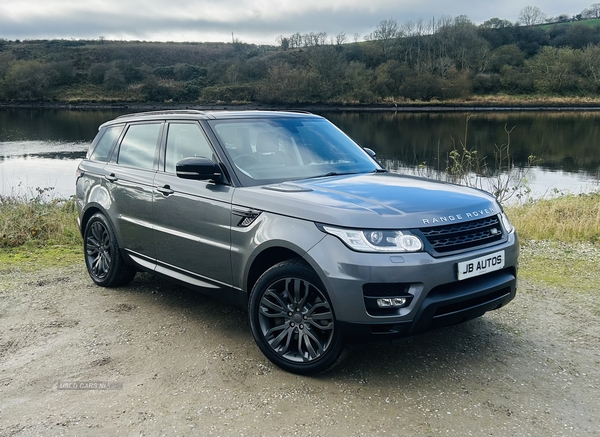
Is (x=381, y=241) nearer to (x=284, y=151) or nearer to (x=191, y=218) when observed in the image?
(x=284, y=151)

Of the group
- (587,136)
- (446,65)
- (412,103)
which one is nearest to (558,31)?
(446,65)

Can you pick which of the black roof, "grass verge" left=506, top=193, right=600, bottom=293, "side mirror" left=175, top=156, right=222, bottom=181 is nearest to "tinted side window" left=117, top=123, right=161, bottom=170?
the black roof

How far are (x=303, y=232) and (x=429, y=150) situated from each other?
3076 cm

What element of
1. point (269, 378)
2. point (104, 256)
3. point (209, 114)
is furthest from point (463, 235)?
point (104, 256)

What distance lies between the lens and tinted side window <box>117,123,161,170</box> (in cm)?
518

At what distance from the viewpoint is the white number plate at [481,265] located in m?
3.48

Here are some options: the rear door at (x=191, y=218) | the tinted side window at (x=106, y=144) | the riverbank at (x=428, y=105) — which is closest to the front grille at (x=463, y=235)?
the rear door at (x=191, y=218)

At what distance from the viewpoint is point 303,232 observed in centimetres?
358

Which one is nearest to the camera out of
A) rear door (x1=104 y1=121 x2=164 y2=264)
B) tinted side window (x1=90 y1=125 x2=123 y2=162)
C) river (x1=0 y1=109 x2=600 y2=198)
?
rear door (x1=104 y1=121 x2=164 y2=264)

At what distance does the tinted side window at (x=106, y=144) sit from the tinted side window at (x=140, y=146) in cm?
25

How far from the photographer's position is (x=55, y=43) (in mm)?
140000

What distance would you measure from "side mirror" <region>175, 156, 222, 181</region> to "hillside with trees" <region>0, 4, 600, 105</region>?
7909 cm

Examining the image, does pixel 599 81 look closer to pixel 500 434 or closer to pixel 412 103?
pixel 412 103

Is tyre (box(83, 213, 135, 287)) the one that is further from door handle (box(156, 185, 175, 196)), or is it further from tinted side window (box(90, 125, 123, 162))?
door handle (box(156, 185, 175, 196))
